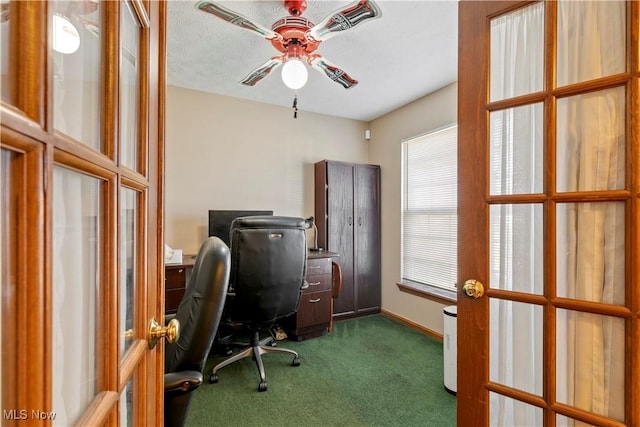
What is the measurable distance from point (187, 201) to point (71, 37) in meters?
2.82

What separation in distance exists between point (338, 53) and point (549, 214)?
2011mm

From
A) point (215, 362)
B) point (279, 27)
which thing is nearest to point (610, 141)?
point (279, 27)

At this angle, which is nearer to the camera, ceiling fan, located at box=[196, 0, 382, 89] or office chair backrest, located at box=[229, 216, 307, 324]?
ceiling fan, located at box=[196, 0, 382, 89]

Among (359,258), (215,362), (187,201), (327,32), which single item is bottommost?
(215,362)

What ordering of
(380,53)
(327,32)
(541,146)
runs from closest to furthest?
(541,146), (327,32), (380,53)

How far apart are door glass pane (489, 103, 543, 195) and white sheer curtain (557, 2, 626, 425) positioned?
0.20 ft

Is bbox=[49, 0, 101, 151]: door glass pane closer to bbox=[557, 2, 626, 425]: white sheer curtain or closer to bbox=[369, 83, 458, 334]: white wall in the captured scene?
bbox=[557, 2, 626, 425]: white sheer curtain

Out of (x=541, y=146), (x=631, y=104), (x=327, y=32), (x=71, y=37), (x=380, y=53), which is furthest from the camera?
(x=380, y=53)

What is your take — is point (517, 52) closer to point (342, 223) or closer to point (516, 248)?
point (516, 248)

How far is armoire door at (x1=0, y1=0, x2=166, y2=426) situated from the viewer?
0.29 m

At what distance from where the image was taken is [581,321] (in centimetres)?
88

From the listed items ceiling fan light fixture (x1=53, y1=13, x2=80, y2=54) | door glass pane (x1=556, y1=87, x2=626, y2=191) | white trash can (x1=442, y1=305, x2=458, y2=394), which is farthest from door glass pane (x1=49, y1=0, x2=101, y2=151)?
white trash can (x1=442, y1=305, x2=458, y2=394)

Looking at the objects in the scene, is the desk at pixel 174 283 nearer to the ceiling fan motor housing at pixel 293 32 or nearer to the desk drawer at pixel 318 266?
the desk drawer at pixel 318 266

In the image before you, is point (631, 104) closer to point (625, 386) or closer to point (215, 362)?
point (625, 386)
